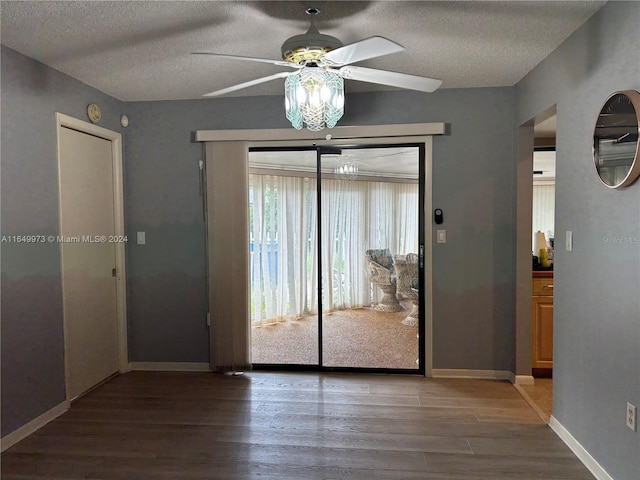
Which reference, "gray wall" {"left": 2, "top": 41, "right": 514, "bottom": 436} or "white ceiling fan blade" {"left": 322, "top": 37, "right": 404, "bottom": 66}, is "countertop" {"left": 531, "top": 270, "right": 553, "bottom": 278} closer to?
"gray wall" {"left": 2, "top": 41, "right": 514, "bottom": 436}

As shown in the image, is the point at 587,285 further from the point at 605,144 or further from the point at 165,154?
the point at 165,154

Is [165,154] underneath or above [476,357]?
above

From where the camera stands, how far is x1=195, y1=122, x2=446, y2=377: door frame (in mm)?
3391

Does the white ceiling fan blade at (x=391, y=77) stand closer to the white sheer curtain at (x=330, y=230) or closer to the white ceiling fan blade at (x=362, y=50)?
the white ceiling fan blade at (x=362, y=50)

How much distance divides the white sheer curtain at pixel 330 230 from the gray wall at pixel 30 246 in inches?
63.4

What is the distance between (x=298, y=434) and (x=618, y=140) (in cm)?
236

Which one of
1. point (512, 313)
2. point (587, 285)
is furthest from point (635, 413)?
point (512, 313)

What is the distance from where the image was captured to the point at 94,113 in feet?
10.5

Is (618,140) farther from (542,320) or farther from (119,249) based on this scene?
(119,249)

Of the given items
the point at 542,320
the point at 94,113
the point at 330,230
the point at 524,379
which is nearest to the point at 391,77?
the point at 330,230

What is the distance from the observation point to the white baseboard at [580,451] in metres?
A: 2.08

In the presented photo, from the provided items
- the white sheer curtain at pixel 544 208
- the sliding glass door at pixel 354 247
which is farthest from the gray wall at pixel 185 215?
the white sheer curtain at pixel 544 208

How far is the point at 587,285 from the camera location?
2211 mm

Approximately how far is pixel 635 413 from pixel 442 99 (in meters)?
2.53
